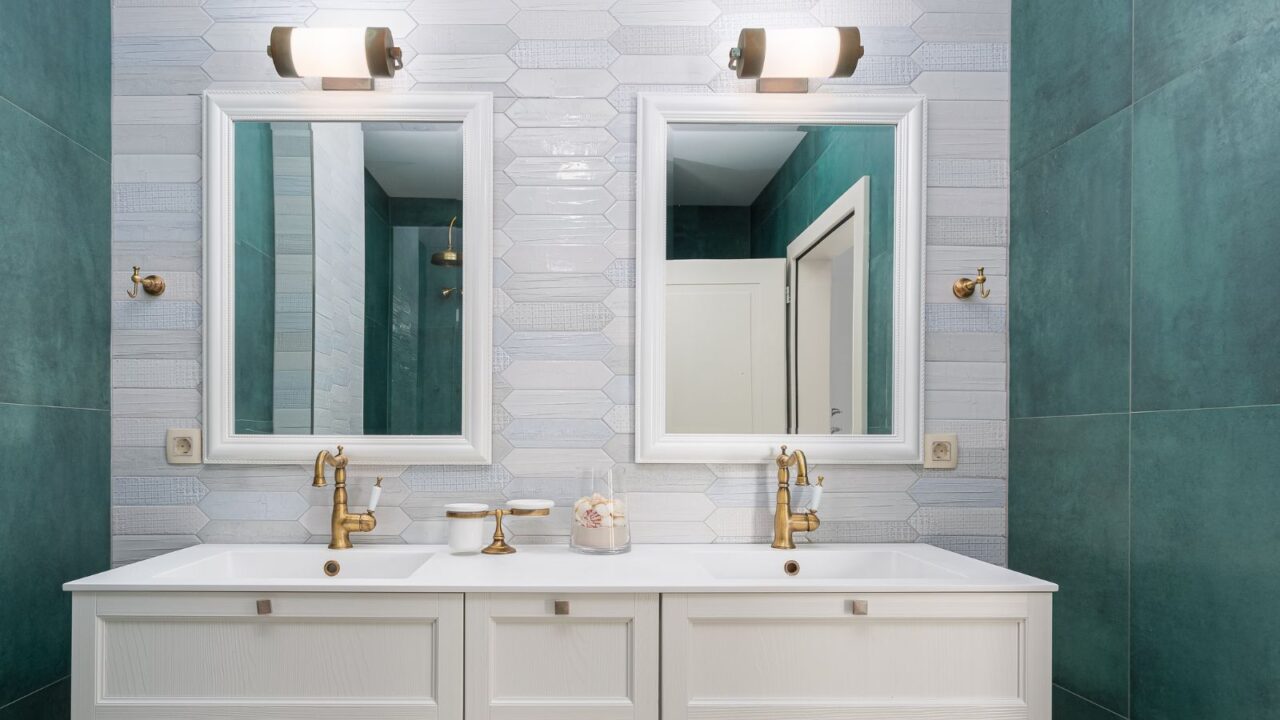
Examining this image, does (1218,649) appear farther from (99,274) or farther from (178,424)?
(99,274)

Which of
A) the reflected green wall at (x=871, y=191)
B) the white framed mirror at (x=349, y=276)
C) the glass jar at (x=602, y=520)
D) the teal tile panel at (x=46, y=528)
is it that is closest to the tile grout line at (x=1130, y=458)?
the reflected green wall at (x=871, y=191)

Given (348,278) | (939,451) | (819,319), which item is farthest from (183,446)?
(939,451)

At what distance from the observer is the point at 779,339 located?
194cm

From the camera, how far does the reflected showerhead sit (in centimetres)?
193

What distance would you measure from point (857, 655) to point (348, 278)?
1.36 m

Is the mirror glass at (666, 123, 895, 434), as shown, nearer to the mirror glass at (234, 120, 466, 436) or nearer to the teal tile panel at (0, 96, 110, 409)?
the mirror glass at (234, 120, 466, 436)

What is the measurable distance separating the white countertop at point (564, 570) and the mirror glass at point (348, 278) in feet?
0.95

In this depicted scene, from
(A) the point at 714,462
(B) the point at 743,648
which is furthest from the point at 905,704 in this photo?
(A) the point at 714,462

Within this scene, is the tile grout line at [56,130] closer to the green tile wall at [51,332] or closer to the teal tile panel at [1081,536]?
the green tile wall at [51,332]

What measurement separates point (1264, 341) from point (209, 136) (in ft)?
6.84

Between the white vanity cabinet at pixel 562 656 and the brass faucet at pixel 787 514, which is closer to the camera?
the white vanity cabinet at pixel 562 656

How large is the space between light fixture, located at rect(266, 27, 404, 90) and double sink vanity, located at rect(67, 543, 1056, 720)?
1.12 m

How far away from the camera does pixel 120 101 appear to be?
6.34ft

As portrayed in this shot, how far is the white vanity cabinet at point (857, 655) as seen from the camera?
1.47 meters
